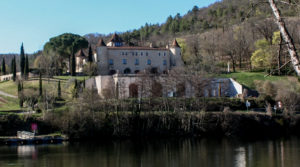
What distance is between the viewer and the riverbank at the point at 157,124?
138ft

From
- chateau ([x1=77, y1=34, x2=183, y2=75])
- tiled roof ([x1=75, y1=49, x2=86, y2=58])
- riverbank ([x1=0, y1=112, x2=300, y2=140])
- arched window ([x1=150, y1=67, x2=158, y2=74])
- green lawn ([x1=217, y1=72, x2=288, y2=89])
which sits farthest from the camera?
tiled roof ([x1=75, y1=49, x2=86, y2=58])

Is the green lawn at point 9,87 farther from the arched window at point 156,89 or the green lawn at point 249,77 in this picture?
the green lawn at point 249,77

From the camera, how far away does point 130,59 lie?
6519 cm

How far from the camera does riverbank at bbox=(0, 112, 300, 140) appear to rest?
42188 millimetres

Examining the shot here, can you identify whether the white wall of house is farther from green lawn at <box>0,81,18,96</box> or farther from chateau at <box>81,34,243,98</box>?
green lawn at <box>0,81,18,96</box>

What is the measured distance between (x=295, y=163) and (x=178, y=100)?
83.7 feet

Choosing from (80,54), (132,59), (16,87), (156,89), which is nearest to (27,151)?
(156,89)

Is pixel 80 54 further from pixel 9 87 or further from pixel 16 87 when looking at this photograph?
pixel 9 87

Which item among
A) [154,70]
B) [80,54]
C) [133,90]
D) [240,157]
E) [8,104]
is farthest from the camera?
[80,54]

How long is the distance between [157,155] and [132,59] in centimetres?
3736

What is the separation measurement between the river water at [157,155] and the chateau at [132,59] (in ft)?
91.0

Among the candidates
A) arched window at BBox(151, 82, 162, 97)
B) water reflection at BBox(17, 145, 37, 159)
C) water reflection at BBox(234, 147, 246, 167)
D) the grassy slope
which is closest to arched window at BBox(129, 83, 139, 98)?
arched window at BBox(151, 82, 162, 97)

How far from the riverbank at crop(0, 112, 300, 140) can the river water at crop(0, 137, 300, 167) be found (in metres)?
4.59

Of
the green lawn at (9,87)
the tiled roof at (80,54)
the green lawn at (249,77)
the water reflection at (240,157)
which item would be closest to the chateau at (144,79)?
the green lawn at (249,77)
